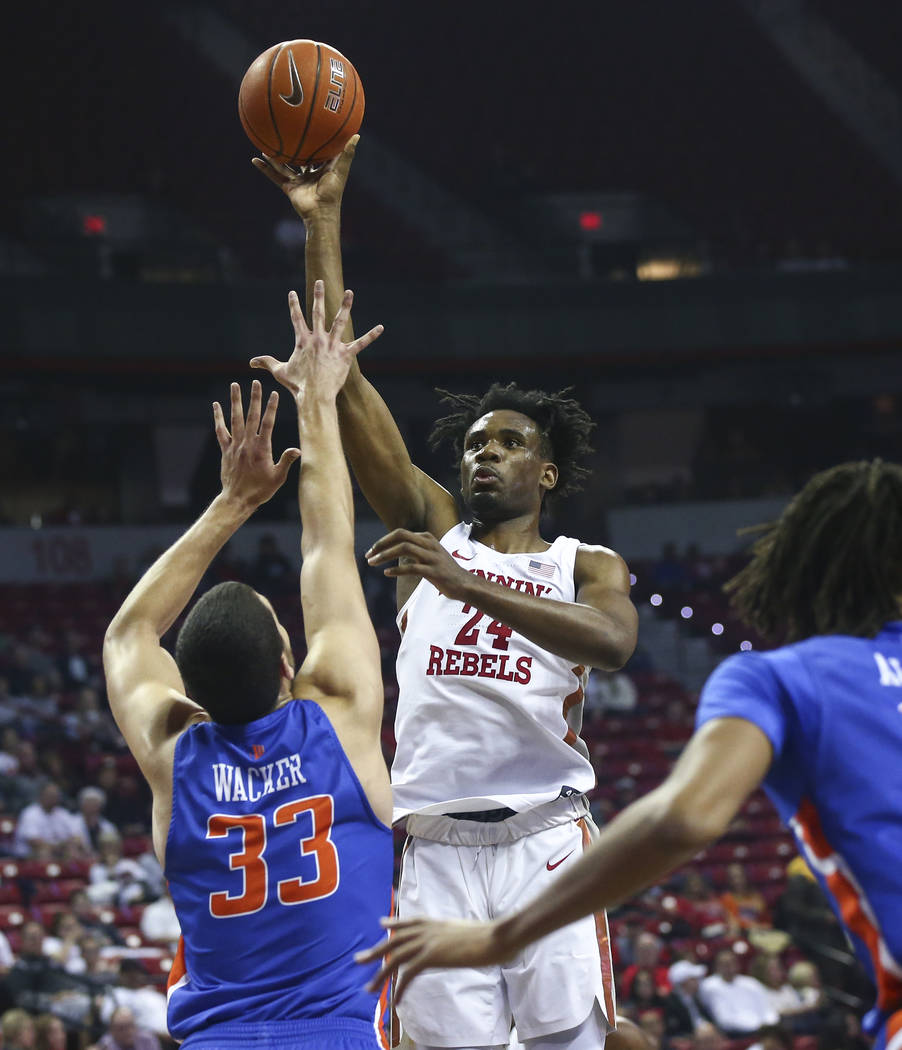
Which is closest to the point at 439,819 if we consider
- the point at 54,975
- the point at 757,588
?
the point at 757,588

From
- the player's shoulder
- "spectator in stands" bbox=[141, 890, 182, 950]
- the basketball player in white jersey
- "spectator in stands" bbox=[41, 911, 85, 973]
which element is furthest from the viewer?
"spectator in stands" bbox=[141, 890, 182, 950]

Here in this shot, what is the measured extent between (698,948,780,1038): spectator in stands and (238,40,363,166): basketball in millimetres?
7789

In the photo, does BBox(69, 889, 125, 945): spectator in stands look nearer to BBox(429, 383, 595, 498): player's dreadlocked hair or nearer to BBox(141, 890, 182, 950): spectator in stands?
BBox(141, 890, 182, 950): spectator in stands

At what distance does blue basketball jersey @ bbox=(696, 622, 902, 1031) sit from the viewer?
204 centimetres

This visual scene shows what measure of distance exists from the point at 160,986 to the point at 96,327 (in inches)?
510

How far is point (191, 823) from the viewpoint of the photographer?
9.13 feet

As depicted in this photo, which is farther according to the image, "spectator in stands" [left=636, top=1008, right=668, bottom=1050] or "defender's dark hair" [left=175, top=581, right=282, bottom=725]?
"spectator in stands" [left=636, top=1008, right=668, bottom=1050]

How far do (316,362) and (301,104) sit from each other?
1364 mm

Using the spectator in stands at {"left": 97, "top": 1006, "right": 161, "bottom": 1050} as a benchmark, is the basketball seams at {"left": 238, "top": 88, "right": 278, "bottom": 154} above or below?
above

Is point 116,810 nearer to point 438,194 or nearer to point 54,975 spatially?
point 54,975

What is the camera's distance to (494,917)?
12.7 ft

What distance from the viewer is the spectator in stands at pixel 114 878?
10.9 metres

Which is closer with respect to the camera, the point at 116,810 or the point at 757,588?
the point at 757,588

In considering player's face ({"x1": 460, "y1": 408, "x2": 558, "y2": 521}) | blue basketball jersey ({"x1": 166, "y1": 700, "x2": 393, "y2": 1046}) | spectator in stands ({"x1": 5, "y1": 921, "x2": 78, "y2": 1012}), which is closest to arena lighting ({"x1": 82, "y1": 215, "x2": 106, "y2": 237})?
spectator in stands ({"x1": 5, "y1": 921, "x2": 78, "y2": 1012})
